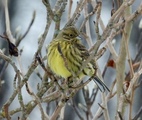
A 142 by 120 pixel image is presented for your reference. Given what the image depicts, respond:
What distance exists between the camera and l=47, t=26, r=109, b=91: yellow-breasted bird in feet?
13.6

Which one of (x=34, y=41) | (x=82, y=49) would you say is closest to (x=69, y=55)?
(x=82, y=49)

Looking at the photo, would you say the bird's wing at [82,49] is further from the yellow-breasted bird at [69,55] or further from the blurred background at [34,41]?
the blurred background at [34,41]

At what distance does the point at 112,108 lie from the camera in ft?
40.0

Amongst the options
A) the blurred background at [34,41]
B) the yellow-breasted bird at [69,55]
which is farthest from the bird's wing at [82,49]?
the blurred background at [34,41]

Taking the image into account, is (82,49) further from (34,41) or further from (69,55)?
(34,41)

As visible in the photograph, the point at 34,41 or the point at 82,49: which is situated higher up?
the point at 34,41

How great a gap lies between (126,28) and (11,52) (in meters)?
0.79

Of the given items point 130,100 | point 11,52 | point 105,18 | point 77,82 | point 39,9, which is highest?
point 39,9

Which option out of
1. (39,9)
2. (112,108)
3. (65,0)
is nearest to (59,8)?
(65,0)

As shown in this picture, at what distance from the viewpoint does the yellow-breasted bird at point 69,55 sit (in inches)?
163

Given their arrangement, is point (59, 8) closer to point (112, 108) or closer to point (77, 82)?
point (77, 82)

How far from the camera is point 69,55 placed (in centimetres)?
438

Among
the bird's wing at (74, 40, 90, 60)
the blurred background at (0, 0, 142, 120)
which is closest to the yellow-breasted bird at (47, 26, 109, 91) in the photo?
the bird's wing at (74, 40, 90, 60)

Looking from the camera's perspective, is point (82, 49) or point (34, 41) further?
point (34, 41)
